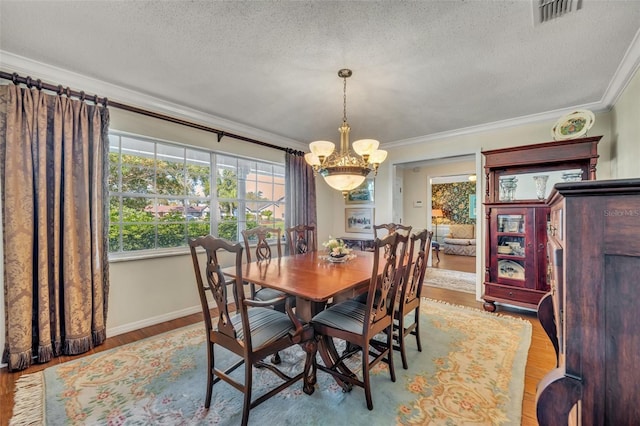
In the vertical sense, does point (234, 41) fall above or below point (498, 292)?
above

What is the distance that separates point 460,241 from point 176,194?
7.04 metres

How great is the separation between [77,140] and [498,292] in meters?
4.66

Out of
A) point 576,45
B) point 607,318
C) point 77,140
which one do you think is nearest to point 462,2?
point 576,45

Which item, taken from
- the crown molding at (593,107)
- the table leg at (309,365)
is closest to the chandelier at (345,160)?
the table leg at (309,365)

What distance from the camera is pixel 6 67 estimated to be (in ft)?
6.99

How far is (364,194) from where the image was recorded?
5082 mm

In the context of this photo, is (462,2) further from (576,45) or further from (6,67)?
(6,67)

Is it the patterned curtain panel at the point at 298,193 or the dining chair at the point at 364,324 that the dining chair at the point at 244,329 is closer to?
the dining chair at the point at 364,324

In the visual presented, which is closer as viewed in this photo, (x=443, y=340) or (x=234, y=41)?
(x=234, y=41)

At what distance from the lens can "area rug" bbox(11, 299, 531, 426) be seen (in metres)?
1.61

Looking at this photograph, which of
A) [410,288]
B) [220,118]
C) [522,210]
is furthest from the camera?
[220,118]

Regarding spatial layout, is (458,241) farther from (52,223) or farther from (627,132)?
(52,223)

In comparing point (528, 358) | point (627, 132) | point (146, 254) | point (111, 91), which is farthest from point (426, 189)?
point (111, 91)

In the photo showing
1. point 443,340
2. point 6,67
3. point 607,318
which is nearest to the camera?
point 607,318
